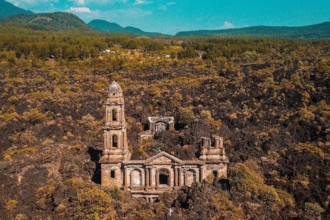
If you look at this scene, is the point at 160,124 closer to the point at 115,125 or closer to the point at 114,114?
the point at 114,114

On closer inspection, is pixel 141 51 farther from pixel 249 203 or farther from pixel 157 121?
pixel 249 203

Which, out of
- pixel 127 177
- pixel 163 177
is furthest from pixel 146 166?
pixel 163 177

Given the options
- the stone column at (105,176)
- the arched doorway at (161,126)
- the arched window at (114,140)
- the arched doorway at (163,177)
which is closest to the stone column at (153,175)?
the arched doorway at (163,177)

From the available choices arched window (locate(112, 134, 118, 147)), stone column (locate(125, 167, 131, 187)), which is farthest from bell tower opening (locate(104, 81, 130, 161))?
stone column (locate(125, 167, 131, 187))

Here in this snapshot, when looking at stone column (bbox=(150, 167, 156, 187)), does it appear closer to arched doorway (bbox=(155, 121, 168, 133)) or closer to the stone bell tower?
the stone bell tower

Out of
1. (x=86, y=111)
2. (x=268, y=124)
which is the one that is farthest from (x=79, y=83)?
(x=268, y=124)
